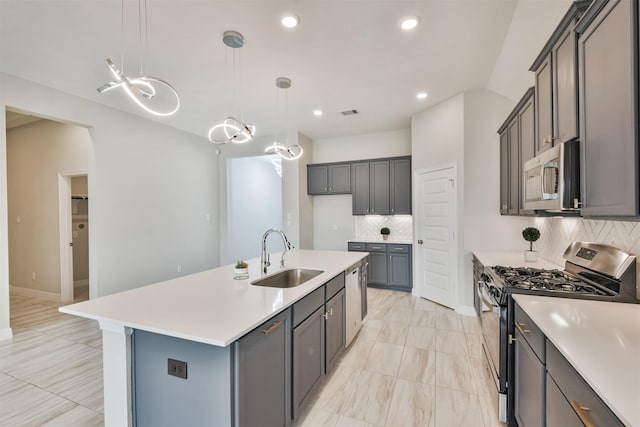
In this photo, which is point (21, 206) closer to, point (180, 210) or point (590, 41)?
point (180, 210)

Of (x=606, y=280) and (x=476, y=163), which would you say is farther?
(x=476, y=163)

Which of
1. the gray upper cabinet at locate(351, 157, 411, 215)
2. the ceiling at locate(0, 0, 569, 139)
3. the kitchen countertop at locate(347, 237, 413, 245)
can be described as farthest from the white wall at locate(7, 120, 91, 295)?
the kitchen countertop at locate(347, 237, 413, 245)

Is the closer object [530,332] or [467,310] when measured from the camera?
[530,332]

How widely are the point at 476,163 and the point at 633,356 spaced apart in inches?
125

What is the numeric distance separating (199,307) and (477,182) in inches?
147

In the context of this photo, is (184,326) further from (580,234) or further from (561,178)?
(580,234)

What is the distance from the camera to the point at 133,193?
173 inches

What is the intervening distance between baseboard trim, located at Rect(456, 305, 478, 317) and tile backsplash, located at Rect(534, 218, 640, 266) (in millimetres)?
1136

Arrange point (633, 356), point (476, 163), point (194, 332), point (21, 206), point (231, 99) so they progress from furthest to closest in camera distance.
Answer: point (21, 206) < point (231, 99) < point (476, 163) < point (194, 332) < point (633, 356)

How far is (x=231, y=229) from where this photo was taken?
20.2 feet

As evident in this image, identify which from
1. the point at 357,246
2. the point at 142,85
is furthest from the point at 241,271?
the point at 357,246

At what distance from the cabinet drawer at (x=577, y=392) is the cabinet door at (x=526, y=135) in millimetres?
1703

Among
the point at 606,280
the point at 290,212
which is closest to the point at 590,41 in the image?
the point at 606,280

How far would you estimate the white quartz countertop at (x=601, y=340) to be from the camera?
820 millimetres
